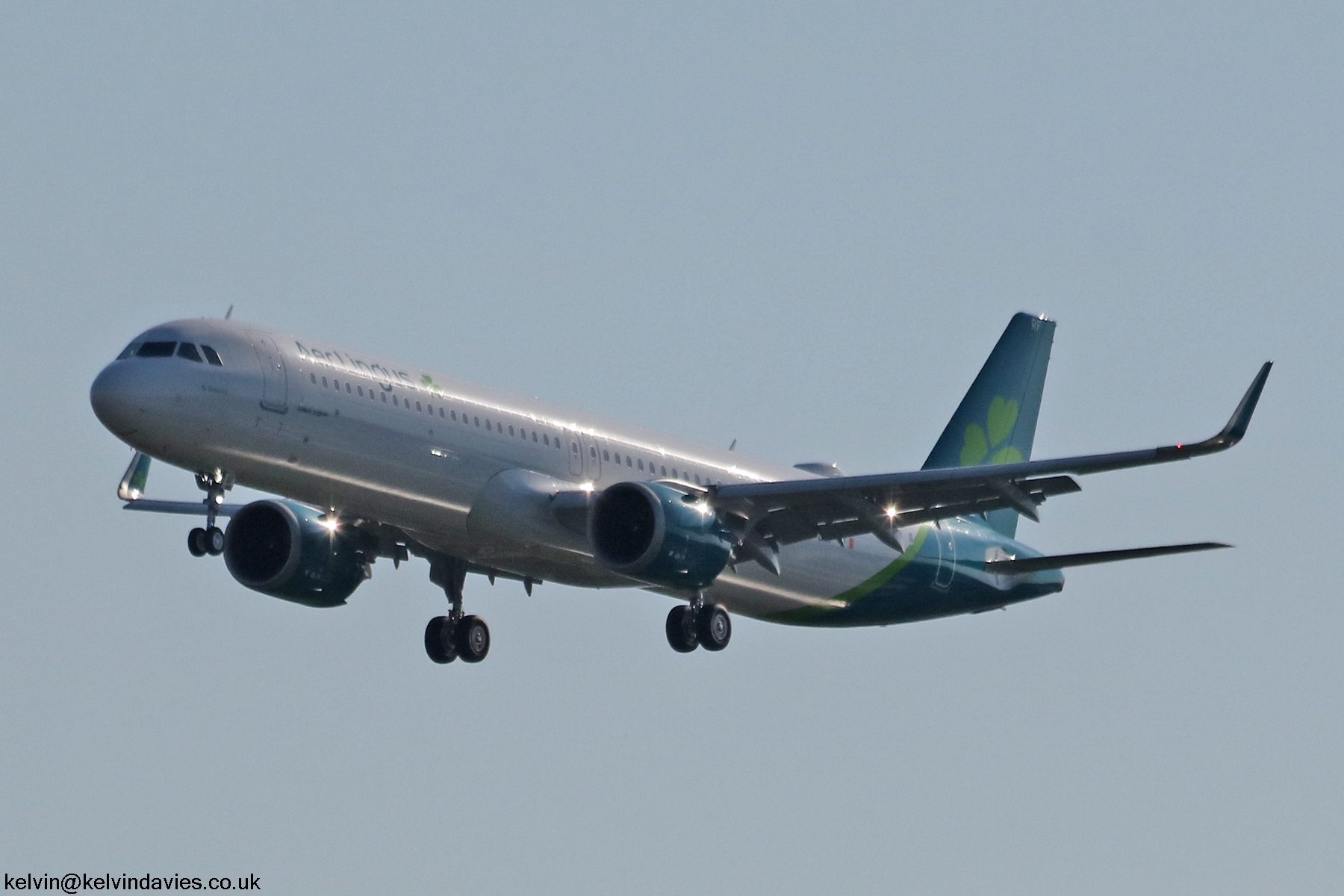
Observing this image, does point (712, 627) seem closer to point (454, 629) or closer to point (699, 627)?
point (699, 627)

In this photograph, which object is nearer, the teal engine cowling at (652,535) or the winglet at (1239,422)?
the winglet at (1239,422)

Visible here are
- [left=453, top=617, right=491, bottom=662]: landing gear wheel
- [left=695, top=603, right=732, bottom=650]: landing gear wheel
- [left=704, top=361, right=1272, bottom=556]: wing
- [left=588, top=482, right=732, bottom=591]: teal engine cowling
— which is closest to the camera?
[left=704, top=361, right=1272, bottom=556]: wing

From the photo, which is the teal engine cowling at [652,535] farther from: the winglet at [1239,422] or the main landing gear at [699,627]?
the winglet at [1239,422]

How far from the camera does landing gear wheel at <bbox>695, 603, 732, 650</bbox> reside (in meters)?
48.2

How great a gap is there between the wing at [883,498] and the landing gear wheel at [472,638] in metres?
7.15

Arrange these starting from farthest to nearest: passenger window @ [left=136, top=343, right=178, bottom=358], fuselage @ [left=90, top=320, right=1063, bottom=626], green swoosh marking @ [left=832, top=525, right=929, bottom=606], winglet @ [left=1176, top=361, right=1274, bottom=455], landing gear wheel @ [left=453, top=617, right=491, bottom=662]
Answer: green swoosh marking @ [left=832, top=525, right=929, bottom=606], landing gear wheel @ [left=453, top=617, right=491, bottom=662], passenger window @ [left=136, top=343, right=178, bottom=358], fuselage @ [left=90, top=320, right=1063, bottom=626], winglet @ [left=1176, top=361, right=1274, bottom=455]

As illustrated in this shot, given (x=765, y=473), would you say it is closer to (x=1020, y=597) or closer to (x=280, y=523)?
(x=1020, y=597)

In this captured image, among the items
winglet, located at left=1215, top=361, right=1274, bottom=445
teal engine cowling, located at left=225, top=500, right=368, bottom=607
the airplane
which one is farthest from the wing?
teal engine cowling, located at left=225, top=500, right=368, bottom=607

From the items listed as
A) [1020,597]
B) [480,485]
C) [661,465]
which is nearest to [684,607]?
[661,465]

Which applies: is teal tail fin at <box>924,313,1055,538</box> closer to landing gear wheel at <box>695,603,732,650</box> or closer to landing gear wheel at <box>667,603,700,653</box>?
landing gear wheel at <box>695,603,732,650</box>

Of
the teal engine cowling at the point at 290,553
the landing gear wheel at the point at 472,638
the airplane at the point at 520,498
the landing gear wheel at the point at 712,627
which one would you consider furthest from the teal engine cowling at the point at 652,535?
the landing gear wheel at the point at 472,638

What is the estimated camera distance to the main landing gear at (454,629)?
5166 cm

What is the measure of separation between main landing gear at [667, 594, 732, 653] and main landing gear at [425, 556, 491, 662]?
543 centimetres

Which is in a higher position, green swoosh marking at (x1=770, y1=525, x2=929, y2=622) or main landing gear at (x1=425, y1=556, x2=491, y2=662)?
green swoosh marking at (x1=770, y1=525, x2=929, y2=622)
